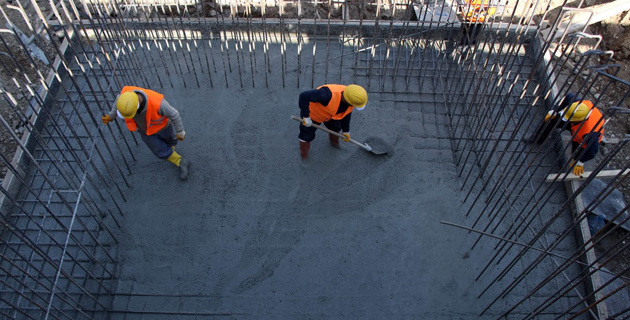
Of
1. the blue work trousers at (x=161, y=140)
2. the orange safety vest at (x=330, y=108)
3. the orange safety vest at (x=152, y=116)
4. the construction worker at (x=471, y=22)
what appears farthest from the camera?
the construction worker at (x=471, y=22)

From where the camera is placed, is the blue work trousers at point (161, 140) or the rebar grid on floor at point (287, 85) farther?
the blue work trousers at point (161, 140)

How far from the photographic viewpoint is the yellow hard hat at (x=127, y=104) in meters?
4.85

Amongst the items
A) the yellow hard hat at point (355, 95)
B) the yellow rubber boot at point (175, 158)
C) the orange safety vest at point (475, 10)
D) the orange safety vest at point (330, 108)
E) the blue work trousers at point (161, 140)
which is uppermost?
the orange safety vest at point (475, 10)

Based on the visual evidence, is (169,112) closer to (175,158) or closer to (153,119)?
(153,119)

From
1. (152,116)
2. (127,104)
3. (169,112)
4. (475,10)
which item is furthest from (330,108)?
(475,10)

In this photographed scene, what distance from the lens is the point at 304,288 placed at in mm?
4938

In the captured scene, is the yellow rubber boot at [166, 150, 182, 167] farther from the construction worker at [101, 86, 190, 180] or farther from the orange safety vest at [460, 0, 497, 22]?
the orange safety vest at [460, 0, 497, 22]

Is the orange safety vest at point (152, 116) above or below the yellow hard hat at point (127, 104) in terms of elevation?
below

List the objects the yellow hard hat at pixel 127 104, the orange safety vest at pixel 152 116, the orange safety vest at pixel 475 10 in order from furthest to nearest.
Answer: the orange safety vest at pixel 475 10, the orange safety vest at pixel 152 116, the yellow hard hat at pixel 127 104

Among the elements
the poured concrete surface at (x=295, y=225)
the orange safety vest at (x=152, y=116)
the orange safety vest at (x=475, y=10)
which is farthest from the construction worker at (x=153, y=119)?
the orange safety vest at (x=475, y=10)

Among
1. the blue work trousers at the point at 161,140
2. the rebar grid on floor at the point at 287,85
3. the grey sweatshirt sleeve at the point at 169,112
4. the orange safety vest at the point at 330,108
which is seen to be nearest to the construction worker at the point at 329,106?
the orange safety vest at the point at 330,108

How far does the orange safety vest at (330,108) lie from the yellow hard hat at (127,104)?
2.05 meters

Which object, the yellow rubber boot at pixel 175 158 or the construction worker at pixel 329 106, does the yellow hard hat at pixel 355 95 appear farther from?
the yellow rubber boot at pixel 175 158

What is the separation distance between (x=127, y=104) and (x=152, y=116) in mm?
400
